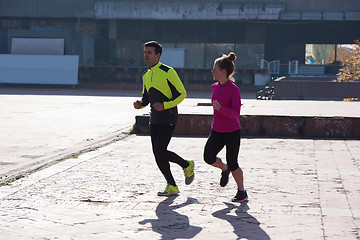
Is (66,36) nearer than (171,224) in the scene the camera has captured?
No

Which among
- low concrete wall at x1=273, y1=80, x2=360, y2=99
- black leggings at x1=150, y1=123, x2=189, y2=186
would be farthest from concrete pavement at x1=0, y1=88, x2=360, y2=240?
low concrete wall at x1=273, y1=80, x2=360, y2=99

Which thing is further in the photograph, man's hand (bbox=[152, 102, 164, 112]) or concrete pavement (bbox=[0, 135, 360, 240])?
man's hand (bbox=[152, 102, 164, 112])

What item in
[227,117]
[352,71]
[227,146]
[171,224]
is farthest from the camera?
[352,71]

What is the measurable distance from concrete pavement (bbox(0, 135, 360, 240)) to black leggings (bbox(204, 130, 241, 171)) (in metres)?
0.41

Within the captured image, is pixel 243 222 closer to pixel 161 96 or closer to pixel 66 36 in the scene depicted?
pixel 161 96

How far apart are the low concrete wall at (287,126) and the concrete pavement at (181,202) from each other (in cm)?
322

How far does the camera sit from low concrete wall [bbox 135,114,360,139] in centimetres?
1334

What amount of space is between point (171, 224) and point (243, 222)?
0.65 m

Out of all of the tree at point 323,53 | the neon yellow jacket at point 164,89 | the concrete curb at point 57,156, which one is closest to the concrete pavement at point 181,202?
the concrete curb at point 57,156

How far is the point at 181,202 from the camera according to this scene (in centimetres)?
668

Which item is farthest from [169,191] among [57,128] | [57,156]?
[57,128]

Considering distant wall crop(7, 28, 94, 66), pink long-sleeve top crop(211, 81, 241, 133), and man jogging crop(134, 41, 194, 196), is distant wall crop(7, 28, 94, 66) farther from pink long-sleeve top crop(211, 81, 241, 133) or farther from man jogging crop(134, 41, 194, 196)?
pink long-sleeve top crop(211, 81, 241, 133)

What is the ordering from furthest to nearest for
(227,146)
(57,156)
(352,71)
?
(352,71)
(57,156)
(227,146)

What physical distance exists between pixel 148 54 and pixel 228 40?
138 ft
